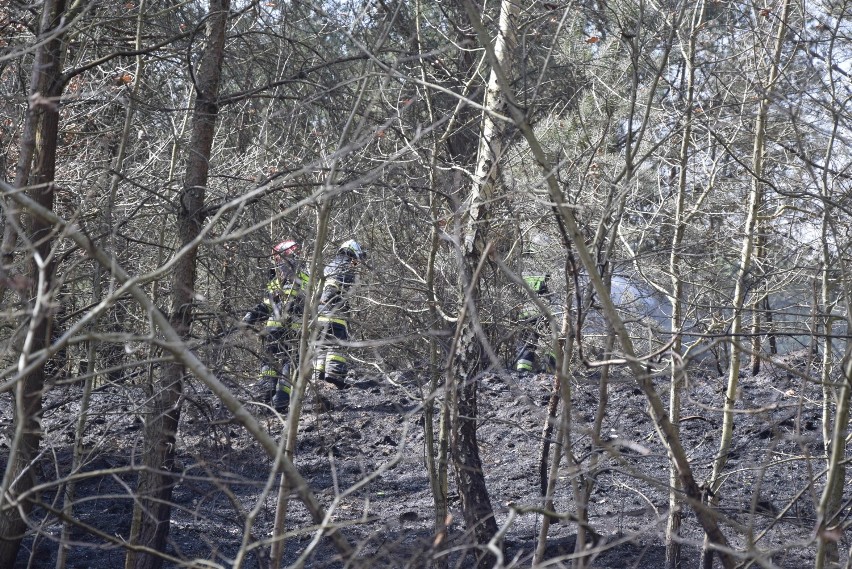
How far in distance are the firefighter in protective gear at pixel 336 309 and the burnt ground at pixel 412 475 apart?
0.26 metres

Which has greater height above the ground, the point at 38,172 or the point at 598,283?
the point at 38,172

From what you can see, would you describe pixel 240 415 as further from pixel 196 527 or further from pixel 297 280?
pixel 196 527

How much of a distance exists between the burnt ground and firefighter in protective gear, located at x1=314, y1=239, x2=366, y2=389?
258mm

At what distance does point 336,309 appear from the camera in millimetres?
3709

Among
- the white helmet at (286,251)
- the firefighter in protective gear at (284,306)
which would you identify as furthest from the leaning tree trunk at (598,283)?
the white helmet at (286,251)

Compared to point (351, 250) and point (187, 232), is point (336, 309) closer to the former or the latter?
point (351, 250)

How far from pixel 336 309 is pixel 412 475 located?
434 cm

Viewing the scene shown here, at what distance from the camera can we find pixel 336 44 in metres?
7.24

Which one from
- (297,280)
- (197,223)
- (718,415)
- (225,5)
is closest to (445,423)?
(297,280)

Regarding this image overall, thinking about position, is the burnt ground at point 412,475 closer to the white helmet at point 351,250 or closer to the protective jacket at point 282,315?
the protective jacket at point 282,315

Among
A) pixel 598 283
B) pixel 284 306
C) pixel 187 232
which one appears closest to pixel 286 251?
pixel 284 306

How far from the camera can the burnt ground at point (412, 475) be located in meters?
6.04

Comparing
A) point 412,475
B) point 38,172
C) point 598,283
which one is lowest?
point 412,475

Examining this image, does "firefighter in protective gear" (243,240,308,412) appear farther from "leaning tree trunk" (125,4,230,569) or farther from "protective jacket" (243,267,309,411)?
"leaning tree trunk" (125,4,230,569)
